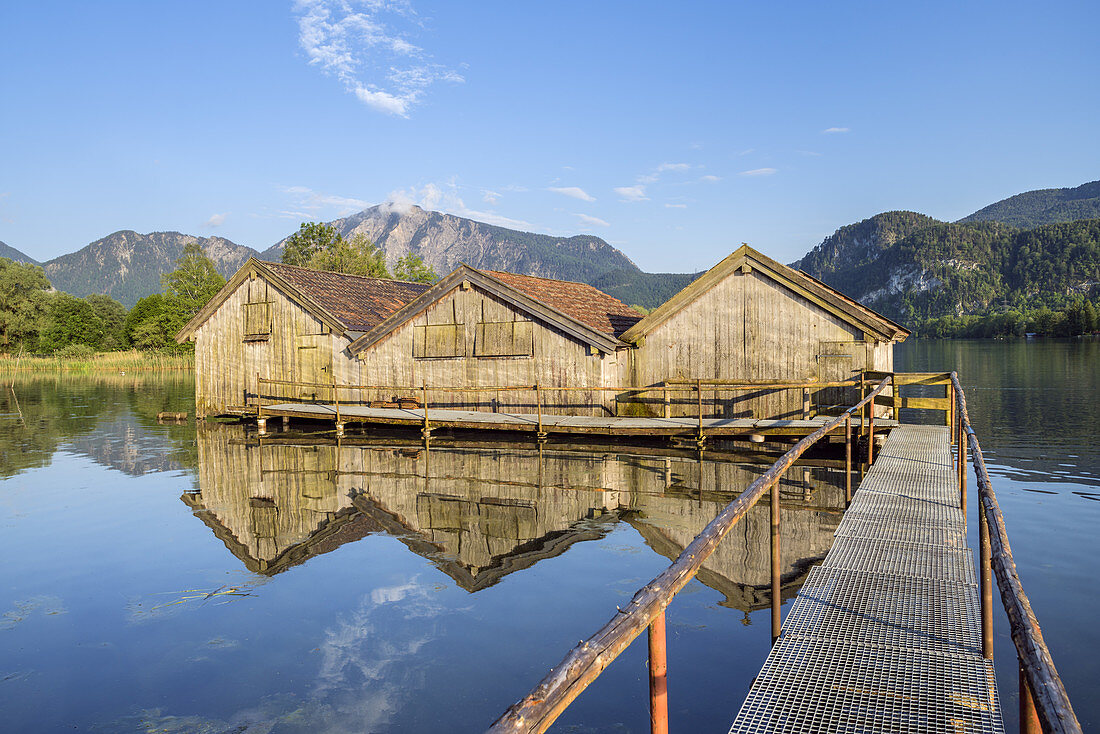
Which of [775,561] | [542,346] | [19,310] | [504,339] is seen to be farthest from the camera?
[19,310]

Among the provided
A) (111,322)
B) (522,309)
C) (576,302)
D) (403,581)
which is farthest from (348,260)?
(403,581)

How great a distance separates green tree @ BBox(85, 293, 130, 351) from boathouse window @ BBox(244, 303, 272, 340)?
75.2 metres

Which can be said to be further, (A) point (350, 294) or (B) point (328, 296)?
(A) point (350, 294)

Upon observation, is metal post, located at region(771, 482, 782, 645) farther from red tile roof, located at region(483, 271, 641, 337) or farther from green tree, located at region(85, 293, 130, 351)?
green tree, located at region(85, 293, 130, 351)

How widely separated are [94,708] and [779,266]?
18.5m

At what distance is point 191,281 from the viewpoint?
89688 mm

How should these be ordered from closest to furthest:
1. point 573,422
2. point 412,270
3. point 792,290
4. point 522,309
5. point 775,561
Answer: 1. point 775,561
2. point 792,290
3. point 573,422
4. point 522,309
5. point 412,270

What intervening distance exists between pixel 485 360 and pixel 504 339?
1.11 m

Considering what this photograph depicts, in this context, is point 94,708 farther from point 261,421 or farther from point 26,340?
point 26,340

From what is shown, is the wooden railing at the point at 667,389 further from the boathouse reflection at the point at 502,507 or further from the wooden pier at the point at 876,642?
the wooden pier at the point at 876,642

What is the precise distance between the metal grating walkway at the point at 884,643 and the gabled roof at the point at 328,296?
2354cm

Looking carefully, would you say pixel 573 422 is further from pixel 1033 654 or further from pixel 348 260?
pixel 348 260

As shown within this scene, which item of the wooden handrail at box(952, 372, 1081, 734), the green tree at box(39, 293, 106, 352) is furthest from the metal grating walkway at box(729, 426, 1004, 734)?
the green tree at box(39, 293, 106, 352)

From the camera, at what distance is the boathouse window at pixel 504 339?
24.5 m
